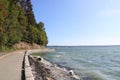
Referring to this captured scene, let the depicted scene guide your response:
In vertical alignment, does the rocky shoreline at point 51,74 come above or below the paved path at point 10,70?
below

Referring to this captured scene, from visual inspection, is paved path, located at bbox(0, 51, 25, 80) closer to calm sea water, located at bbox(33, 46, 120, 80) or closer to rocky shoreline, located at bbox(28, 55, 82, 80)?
rocky shoreline, located at bbox(28, 55, 82, 80)

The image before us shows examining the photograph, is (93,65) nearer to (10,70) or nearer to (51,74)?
(51,74)

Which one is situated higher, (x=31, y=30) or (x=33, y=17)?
(x=33, y=17)

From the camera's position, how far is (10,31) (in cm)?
5116

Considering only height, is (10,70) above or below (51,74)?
above

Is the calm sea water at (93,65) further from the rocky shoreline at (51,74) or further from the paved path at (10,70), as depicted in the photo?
the paved path at (10,70)

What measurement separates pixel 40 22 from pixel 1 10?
67761mm

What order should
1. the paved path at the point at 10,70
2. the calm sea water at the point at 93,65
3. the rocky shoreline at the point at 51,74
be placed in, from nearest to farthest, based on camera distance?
1. the paved path at the point at 10,70
2. the rocky shoreline at the point at 51,74
3. the calm sea water at the point at 93,65

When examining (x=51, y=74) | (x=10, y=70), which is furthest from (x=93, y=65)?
(x=10, y=70)

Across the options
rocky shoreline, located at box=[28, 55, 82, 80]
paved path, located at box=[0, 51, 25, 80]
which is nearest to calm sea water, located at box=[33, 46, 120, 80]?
rocky shoreline, located at box=[28, 55, 82, 80]

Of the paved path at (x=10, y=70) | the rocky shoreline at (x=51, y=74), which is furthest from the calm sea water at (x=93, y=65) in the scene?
the paved path at (x=10, y=70)

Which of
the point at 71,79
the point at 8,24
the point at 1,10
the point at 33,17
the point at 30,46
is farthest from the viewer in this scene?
the point at 33,17

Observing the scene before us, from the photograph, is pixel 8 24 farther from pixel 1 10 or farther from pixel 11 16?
pixel 1 10

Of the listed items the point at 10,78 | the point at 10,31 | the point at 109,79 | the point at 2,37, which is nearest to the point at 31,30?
the point at 10,31
